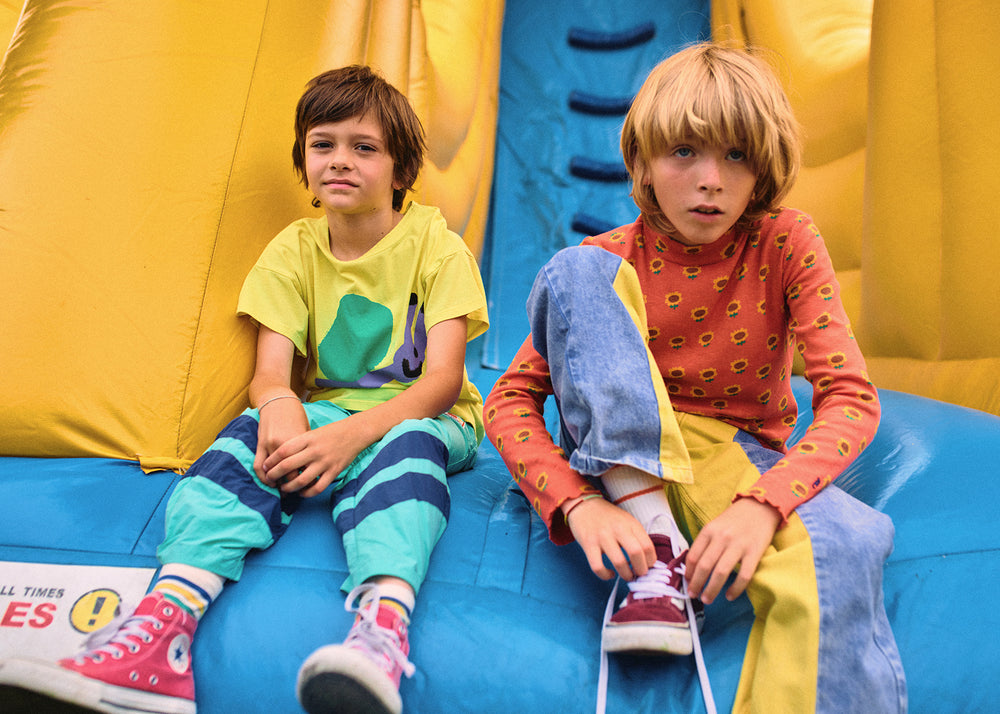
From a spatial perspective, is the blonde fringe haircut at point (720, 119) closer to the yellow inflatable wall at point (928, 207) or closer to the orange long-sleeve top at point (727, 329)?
the orange long-sleeve top at point (727, 329)

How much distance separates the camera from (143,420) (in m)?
1.00

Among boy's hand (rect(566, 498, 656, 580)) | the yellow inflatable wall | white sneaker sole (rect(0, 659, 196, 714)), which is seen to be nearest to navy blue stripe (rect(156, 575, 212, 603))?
white sneaker sole (rect(0, 659, 196, 714))

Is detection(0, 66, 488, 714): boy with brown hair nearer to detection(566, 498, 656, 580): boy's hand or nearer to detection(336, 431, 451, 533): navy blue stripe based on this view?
detection(336, 431, 451, 533): navy blue stripe

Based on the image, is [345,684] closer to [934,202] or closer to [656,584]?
[656,584]

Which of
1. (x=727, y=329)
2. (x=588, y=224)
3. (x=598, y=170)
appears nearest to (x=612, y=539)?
(x=727, y=329)

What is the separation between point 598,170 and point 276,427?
156cm

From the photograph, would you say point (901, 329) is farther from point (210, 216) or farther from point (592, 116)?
point (592, 116)

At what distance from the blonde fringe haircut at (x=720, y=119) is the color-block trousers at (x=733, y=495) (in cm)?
17

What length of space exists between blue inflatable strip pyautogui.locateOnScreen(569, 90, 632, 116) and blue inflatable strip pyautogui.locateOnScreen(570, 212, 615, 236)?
426 mm

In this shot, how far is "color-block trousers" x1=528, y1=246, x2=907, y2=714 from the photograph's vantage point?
604 millimetres

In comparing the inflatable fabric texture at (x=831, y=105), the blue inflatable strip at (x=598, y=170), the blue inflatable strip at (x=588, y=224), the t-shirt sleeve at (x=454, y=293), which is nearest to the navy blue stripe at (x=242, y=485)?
the t-shirt sleeve at (x=454, y=293)

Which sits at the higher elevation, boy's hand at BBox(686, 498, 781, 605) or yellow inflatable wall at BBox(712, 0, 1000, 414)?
yellow inflatable wall at BBox(712, 0, 1000, 414)

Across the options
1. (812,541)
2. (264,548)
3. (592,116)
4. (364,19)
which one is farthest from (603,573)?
(592,116)

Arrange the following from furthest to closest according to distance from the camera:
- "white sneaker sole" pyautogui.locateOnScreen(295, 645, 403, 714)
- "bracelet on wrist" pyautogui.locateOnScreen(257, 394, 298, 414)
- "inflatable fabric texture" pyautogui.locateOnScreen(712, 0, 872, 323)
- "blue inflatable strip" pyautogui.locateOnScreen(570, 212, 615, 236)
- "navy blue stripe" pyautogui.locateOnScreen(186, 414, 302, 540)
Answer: "blue inflatable strip" pyautogui.locateOnScreen(570, 212, 615, 236), "inflatable fabric texture" pyautogui.locateOnScreen(712, 0, 872, 323), "bracelet on wrist" pyautogui.locateOnScreen(257, 394, 298, 414), "navy blue stripe" pyautogui.locateOnScreen(186, 414, 302, 540), "white sneaker sole" pyautogui.locateOnScreen(295, 645, 403, 714)
